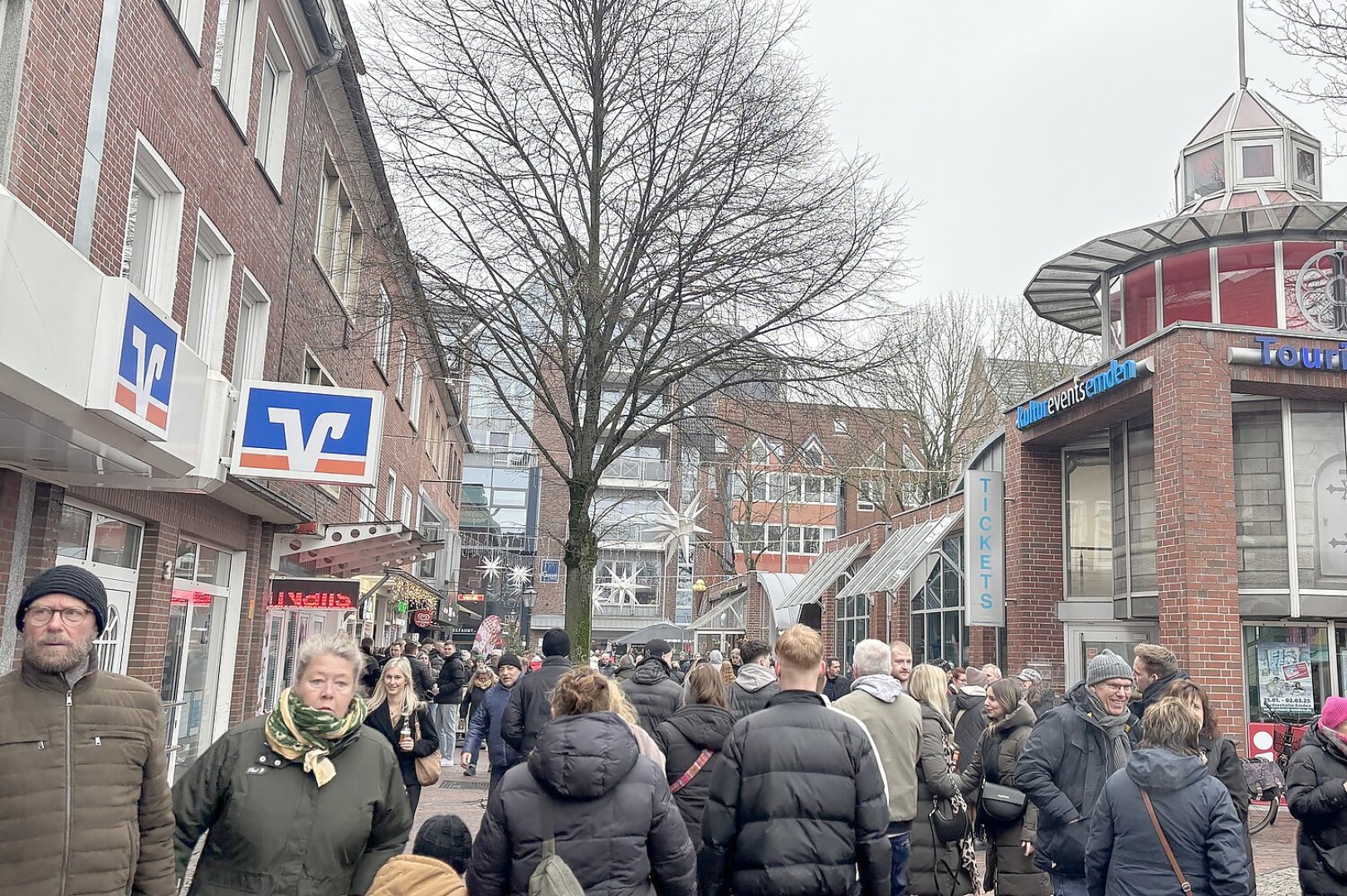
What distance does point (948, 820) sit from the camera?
6230mm

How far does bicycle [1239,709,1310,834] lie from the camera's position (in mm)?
11781

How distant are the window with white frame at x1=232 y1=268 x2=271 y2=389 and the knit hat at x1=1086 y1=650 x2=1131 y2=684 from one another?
1071 cm

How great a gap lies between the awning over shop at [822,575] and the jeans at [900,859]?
770 inches

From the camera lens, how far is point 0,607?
734cm

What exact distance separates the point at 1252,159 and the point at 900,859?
15.4 m

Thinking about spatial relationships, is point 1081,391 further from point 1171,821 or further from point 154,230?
point 154,230

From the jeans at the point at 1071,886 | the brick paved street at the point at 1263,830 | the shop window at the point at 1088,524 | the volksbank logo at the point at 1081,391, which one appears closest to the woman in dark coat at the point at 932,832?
the jeans at the point at 1071,886

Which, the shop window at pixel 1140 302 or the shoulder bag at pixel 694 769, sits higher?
the shop window at pixel 1140 302

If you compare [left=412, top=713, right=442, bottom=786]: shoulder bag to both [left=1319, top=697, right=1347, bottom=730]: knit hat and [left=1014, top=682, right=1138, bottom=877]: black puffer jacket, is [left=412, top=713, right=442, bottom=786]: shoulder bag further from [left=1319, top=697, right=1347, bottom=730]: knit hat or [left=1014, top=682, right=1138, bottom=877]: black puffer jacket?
[left=1319, top=697, right=1347, bottom=730]: knit hat

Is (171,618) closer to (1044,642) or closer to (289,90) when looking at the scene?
(289,90)

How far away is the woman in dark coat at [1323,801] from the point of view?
5434 millimetres

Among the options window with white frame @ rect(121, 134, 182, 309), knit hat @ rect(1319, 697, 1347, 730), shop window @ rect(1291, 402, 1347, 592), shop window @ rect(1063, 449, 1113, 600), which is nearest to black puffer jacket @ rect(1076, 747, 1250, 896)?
knit hat @ rect(1319, 697, 1347, 730)

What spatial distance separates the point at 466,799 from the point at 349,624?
8.36 m

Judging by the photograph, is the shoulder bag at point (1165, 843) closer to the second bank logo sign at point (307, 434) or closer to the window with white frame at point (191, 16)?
the second bank logo sign at point (307, 434)
